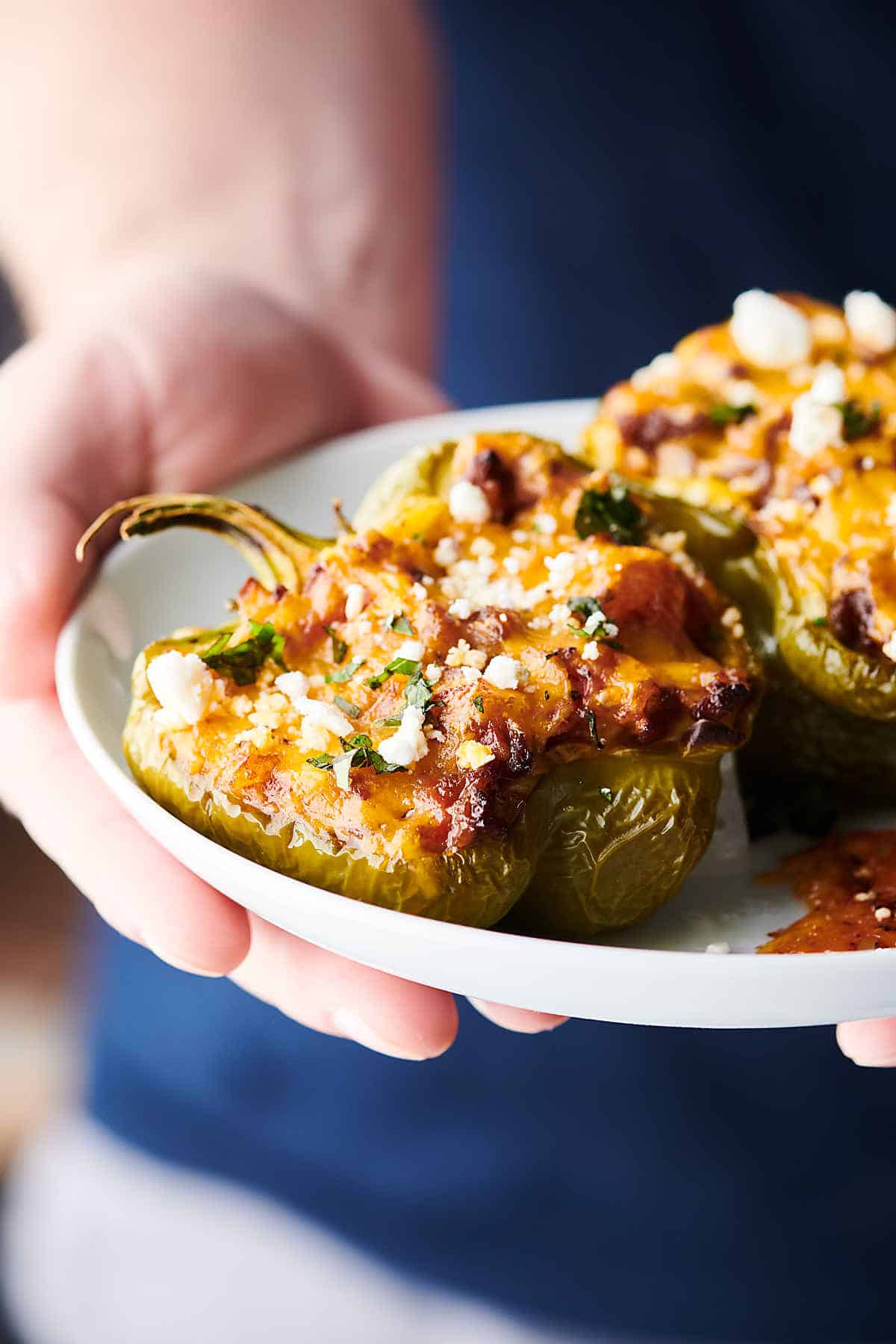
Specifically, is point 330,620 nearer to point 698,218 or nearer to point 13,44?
point 698,218

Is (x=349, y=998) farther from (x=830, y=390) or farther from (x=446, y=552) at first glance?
(x=830, y=390)

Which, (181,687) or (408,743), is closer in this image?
(408,743)

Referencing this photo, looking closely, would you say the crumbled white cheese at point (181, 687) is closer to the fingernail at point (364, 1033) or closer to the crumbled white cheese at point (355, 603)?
the crumbled white cheese at point (355, 603)

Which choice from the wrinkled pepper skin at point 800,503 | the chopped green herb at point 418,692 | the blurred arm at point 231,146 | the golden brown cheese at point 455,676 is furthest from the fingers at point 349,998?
the blurred arm at point 231,146

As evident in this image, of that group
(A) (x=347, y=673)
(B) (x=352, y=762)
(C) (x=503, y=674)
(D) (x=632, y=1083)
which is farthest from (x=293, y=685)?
(D) (x=632, y=1083)

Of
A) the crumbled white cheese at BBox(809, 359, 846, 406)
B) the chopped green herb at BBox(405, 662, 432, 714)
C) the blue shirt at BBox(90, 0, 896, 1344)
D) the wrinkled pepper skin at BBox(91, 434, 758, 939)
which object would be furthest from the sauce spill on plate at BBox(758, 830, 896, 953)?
the blue shirt at BBox(90, 0, 896, 1344)
